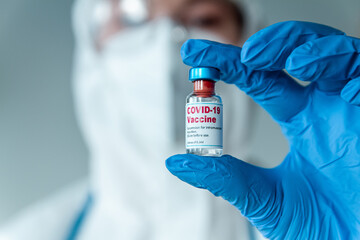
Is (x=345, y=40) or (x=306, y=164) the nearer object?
(x=345, y=40)

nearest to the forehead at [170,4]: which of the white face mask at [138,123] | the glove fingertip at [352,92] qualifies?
the white face mask at [138,123]

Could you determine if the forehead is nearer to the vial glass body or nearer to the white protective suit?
the white protective suit

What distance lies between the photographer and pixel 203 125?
76cm

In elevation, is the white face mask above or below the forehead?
below

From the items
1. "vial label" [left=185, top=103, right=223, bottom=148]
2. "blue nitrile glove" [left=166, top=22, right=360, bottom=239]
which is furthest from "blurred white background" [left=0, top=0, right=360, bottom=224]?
"vial label" [left=185, top=103, right=223, bottom=148]

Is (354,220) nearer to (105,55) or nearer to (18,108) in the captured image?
(105,55)

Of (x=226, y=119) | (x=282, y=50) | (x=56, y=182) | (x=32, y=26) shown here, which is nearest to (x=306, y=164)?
(x=282, y=50)

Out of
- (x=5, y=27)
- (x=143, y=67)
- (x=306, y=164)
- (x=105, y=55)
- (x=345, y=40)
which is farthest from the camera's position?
(x=5, y=27)

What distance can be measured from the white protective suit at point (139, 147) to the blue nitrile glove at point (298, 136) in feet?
2.34

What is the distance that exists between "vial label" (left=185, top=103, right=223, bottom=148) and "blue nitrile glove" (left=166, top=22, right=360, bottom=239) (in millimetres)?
35

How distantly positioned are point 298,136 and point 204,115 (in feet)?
0.81

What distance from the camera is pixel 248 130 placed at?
179 cm

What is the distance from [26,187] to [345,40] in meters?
2.27

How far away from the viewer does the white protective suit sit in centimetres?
152
